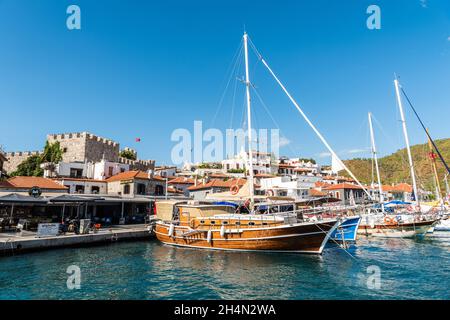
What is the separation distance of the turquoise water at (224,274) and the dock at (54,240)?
998 mm

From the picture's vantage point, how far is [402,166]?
10862cm

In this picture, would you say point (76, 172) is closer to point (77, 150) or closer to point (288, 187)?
point (77, 150)

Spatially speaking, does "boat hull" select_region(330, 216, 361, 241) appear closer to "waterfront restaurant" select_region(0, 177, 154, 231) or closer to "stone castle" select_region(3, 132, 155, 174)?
"waterfront restaurant" select_region(0, 177, 154, 231)

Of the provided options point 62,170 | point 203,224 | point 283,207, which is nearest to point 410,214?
point 283,207

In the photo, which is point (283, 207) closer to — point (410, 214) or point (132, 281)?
point (410, 214)

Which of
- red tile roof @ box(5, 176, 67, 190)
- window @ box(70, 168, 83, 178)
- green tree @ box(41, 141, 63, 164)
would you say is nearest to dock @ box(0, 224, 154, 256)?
red tile roof @ box(5, 176, 67, 190)

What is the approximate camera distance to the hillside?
303 feet

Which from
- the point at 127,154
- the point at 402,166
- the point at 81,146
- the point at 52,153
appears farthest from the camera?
the point at 402,166

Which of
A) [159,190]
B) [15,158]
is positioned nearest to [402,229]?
[159,190]

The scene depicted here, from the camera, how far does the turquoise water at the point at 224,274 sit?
37.8 ft

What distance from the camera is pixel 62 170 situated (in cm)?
4056

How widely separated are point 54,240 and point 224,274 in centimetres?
1433

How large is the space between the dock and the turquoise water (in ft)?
3.27
